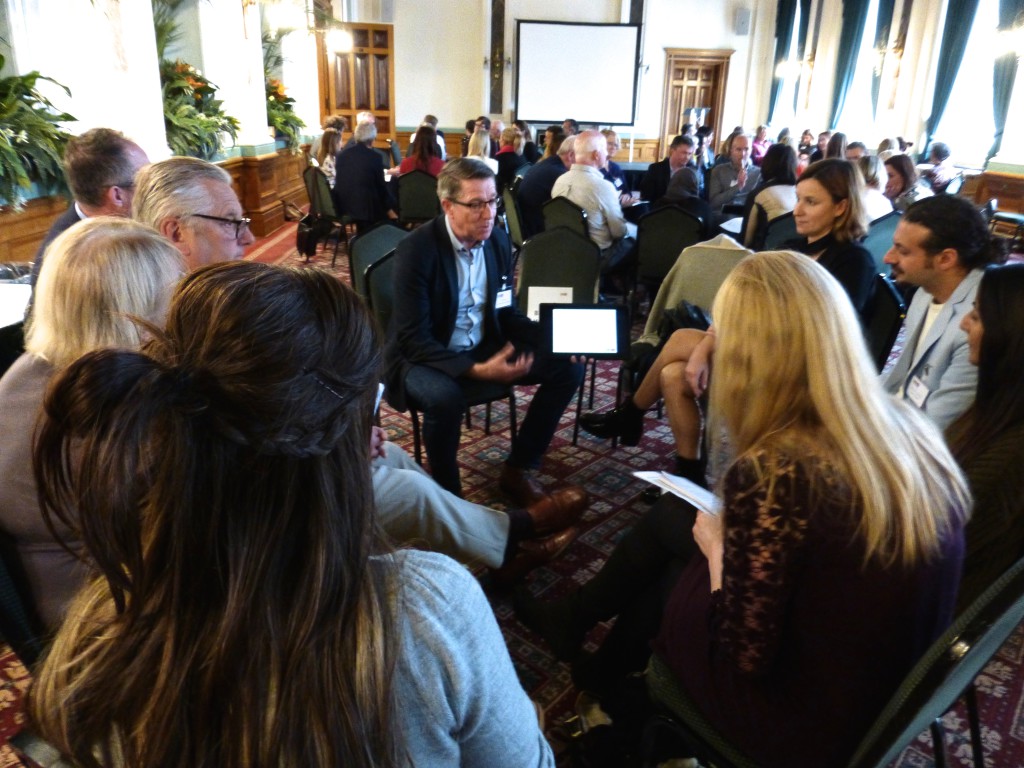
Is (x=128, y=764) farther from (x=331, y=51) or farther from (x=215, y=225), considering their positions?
(x=331, y=51)

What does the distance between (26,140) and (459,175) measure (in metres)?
2.63

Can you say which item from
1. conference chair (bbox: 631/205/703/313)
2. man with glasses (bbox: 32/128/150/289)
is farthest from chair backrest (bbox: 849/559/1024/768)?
conference chair (bbox: 631/205/703/313)

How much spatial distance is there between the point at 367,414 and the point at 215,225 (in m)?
1.70

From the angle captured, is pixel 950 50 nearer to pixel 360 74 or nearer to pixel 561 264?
pixel 561 264

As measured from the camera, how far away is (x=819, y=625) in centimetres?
104

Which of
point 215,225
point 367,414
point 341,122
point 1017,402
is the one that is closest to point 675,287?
point 1017,402

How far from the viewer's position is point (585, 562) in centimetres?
233

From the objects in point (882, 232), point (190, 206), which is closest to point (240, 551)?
point (190, 206)

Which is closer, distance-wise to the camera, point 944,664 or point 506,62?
point 944,664

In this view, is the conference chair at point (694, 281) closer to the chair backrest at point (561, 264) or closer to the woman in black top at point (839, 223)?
the woman in black top at point (839, 223)

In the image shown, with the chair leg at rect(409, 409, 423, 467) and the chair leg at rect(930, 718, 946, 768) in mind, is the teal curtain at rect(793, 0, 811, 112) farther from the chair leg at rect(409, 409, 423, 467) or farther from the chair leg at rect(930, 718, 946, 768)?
the chair leg at rect(930, 718, 946, 768)

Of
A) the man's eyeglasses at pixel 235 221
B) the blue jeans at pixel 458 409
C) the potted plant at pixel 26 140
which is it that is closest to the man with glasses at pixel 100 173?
the man's eyeglasses at pixel 235 221

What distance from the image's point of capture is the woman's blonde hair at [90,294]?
129 centimetres

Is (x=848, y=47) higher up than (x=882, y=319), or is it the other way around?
(x=848, y=47)
